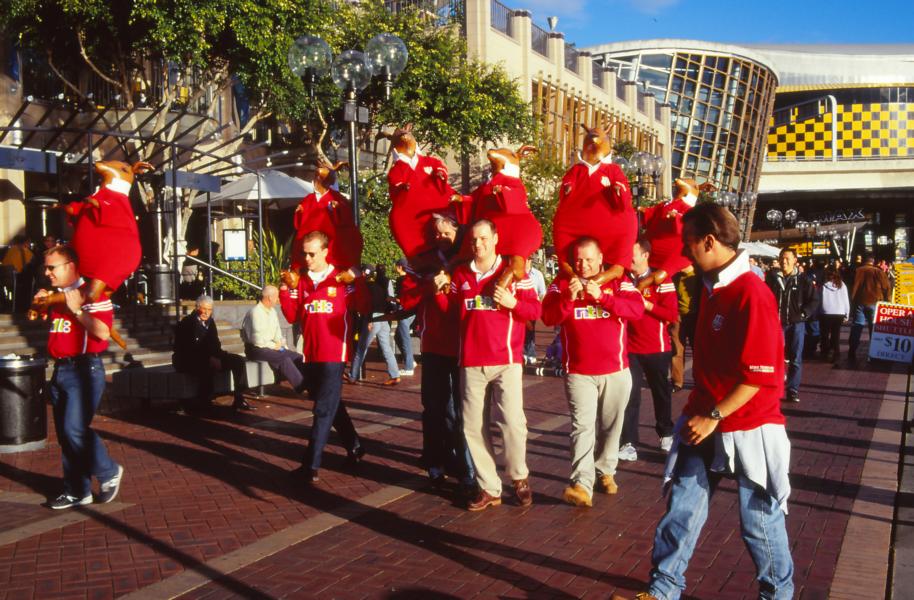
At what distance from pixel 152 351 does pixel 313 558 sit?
9.96 metres

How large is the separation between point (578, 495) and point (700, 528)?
2.39 m

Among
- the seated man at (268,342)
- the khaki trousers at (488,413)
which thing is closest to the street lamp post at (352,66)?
the seated man at (268,342)

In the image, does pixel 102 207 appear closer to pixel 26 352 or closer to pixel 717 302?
pixel 717 302

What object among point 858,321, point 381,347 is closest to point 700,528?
point 381,347

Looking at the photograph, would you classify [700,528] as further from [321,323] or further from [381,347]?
[381,347]

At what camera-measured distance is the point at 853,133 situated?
298ft

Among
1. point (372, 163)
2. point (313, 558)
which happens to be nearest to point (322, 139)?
point (372, 163)

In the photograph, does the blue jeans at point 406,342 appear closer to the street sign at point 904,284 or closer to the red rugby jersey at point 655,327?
the red rugby jersey at point 655,327

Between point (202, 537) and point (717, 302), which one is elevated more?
point (717, 302)

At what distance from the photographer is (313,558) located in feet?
18.1

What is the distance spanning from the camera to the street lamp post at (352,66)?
10375mm

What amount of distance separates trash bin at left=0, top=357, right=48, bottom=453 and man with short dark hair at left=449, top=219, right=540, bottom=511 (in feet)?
14.8

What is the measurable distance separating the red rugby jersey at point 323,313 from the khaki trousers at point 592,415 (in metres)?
1.71

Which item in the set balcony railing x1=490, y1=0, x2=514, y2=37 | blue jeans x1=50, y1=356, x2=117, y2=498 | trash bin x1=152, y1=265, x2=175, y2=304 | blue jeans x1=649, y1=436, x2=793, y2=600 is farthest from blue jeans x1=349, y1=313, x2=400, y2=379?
balcony railing x1=490, y1=0, x2=514, y2=37
